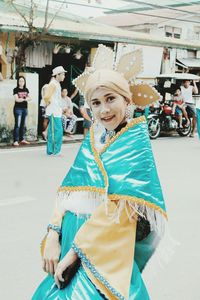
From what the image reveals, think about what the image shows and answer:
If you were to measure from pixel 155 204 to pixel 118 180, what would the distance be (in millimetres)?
184

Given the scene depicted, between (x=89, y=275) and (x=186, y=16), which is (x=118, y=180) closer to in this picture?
(x=89, y=275)

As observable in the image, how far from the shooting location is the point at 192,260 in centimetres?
459

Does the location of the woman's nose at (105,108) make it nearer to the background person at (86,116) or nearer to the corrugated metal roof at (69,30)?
the background person at (86,116)

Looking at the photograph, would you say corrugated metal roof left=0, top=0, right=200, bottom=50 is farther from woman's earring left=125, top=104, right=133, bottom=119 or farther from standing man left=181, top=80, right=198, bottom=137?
→ woman's earring left=125, top=104, right=133, bottom=119

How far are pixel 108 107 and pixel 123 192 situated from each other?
0.36m

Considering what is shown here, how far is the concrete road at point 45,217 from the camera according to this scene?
402cm

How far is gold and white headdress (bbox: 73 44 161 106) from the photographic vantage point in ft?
7.17

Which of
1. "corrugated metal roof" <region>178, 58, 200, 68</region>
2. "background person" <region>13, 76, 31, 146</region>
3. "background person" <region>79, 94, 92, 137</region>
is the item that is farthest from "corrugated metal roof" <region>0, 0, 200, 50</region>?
"corrugated metal roof" <region>178, 58, 200, 68</region>

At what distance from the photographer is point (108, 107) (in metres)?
2.18

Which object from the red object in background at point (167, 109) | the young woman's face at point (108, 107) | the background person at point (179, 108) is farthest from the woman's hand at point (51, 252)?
the background person at point (179, 108)

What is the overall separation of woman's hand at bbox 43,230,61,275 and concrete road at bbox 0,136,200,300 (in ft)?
1.35

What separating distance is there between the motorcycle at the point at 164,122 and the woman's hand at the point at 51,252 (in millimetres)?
12123

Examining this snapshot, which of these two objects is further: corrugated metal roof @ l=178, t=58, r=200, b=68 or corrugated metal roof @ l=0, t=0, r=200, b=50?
corrugated metal roof @ l=178, t=58, r=200, b=68

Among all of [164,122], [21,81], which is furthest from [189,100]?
[21,81]
